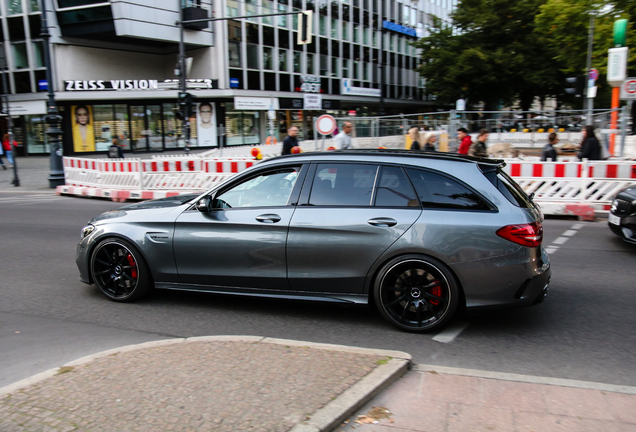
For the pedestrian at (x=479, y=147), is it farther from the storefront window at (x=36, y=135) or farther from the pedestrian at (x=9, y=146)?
the storefront window at (x=36, y=135)

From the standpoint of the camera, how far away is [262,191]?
5.30 m

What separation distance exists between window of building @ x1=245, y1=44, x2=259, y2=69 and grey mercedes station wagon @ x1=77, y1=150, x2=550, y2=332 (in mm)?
34912

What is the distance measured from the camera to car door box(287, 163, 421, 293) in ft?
15.7

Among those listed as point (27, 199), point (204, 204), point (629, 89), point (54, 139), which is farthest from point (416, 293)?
point (54, 139)

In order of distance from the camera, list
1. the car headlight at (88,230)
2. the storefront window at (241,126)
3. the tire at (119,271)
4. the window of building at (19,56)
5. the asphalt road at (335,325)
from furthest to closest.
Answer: the storefront window at (241,126)
the window of building at (19,56)
the car headlight at (88,230)
the tire at (119,271)
the asphalt road at (335,325)

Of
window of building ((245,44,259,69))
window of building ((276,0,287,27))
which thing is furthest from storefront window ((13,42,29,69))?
window of building ((276,0,287,27))

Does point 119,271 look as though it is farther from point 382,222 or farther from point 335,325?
point 382,222

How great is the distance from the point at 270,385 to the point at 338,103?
4551cm

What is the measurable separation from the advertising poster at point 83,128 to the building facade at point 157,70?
Answer: 2.3 inches

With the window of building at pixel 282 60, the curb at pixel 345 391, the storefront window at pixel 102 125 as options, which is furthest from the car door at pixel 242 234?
the window of building at pixel 282 60

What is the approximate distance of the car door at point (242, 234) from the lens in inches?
200

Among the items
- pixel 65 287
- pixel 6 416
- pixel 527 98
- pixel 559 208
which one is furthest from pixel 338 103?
pixel 6 416

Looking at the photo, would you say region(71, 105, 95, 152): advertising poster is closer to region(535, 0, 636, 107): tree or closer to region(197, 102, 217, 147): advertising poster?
region(197, 102, 217, 147): advertising poster

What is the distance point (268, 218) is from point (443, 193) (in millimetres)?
1606
